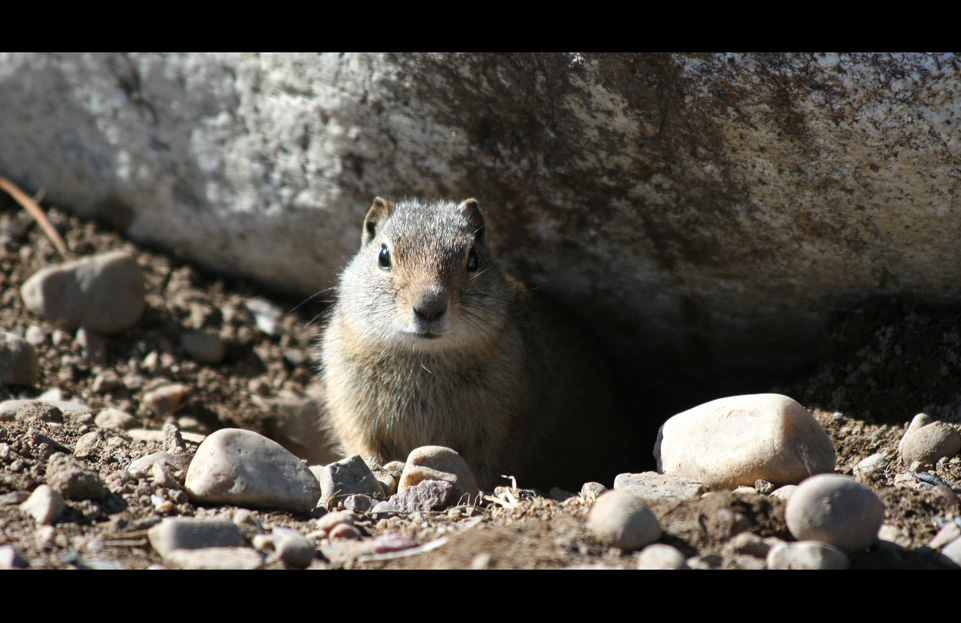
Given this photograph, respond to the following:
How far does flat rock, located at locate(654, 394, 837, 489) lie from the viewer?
3.40 m

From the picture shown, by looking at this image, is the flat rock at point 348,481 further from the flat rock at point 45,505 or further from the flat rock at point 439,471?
the flat rock at point 45,505

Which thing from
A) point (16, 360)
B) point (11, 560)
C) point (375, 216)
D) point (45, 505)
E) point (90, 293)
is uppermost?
point (375, 216)

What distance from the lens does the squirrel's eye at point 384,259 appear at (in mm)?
4699

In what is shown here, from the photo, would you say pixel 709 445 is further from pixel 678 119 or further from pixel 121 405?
pixel 121 405

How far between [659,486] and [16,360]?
149 inches

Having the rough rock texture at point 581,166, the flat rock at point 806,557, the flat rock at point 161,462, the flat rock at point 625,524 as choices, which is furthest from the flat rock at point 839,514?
the flat rock at point 161,462

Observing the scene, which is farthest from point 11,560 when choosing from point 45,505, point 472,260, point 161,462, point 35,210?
point 35,210

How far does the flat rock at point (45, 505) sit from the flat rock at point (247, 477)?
0.50 metres

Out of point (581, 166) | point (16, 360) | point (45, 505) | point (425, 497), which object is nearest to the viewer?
point (45, 505)

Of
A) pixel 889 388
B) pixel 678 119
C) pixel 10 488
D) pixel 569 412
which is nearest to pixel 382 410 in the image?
pixel 569 412

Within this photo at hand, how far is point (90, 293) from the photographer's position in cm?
550

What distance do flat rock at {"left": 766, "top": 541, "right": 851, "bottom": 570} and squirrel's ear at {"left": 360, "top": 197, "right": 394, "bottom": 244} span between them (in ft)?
10.0

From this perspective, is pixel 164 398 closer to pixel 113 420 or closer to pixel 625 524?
pixel 113 420

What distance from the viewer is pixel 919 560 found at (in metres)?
2.86
